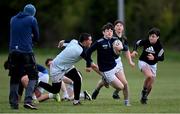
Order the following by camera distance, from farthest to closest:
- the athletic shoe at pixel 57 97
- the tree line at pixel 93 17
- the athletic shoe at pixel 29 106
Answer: the tree line at pixel 93 17, the athletic shoe at pixel 57 97, the athletic shoe at pixel 29 106

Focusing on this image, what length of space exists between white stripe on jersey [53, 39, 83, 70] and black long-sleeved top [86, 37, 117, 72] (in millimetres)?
285

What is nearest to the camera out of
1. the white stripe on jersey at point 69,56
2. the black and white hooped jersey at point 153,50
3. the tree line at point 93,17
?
the white stripe on jersey at point 69,56

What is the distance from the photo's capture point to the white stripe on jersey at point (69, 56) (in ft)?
62.5

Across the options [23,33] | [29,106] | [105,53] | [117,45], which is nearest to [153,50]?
[117,45]

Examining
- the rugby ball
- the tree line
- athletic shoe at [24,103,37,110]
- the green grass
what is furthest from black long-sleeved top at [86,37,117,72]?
the tree line

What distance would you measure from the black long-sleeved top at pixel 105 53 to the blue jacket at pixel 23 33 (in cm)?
174

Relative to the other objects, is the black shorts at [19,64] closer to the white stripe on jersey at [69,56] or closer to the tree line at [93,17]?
the white stripe on jersey at [69,56]

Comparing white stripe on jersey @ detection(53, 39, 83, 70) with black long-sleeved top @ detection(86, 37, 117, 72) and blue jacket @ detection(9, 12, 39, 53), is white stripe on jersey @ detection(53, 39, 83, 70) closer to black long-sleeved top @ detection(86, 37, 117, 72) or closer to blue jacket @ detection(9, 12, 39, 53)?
black long-sleeved top @ detection(86, 37, 117, 72)

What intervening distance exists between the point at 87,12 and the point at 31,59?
52200 millimetres

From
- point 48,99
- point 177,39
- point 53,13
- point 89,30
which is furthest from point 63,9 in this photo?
point 48,99

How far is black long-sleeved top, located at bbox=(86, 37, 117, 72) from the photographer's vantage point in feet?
62.8

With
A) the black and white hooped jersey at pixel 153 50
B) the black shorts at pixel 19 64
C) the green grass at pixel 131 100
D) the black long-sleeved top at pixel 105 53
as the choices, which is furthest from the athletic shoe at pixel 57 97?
the black shorts at pixel 19 64

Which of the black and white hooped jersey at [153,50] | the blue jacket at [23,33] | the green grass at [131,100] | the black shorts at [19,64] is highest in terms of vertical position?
the blue jacket at [23,33]

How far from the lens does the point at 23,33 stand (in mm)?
18000
